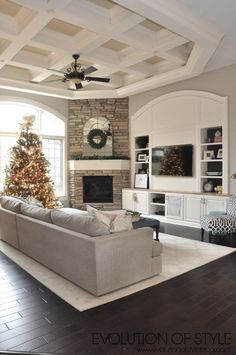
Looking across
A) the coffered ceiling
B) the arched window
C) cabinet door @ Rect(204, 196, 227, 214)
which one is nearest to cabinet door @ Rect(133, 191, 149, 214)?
cabinet door @ Rect(204, 196, 227, 214)

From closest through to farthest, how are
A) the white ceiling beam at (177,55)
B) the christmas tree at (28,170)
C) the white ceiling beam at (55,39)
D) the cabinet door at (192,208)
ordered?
the white ceiling beam at (55,39) < the white ceiling beam at (177,55) < the cabinet door at (192,208) < the christmas tree at (28,170)

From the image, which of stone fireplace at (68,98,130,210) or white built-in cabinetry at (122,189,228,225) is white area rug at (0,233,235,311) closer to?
white built-in cabinetry at (122,189,228,225)

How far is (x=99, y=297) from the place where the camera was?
10.0ft

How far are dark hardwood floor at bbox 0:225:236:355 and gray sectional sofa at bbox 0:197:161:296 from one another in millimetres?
257

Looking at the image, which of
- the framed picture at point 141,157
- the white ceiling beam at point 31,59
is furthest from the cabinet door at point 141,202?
the white ceiling beam at point 31,59

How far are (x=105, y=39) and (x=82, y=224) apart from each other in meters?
3.57

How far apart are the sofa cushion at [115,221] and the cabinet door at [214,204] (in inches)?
132

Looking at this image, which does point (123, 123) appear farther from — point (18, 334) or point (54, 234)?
point (18, 334)

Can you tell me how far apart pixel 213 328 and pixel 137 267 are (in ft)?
3.67

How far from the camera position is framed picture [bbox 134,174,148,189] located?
8201 mm

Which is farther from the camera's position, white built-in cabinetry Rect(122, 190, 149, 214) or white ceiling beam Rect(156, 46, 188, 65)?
white built-in cabinetry Rect(122, 190, 149, 214)

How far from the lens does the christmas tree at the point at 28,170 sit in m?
7.03

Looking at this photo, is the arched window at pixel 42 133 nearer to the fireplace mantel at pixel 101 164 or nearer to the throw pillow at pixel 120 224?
the fireplace mantel at pixel 101 164

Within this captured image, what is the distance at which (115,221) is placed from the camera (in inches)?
135
